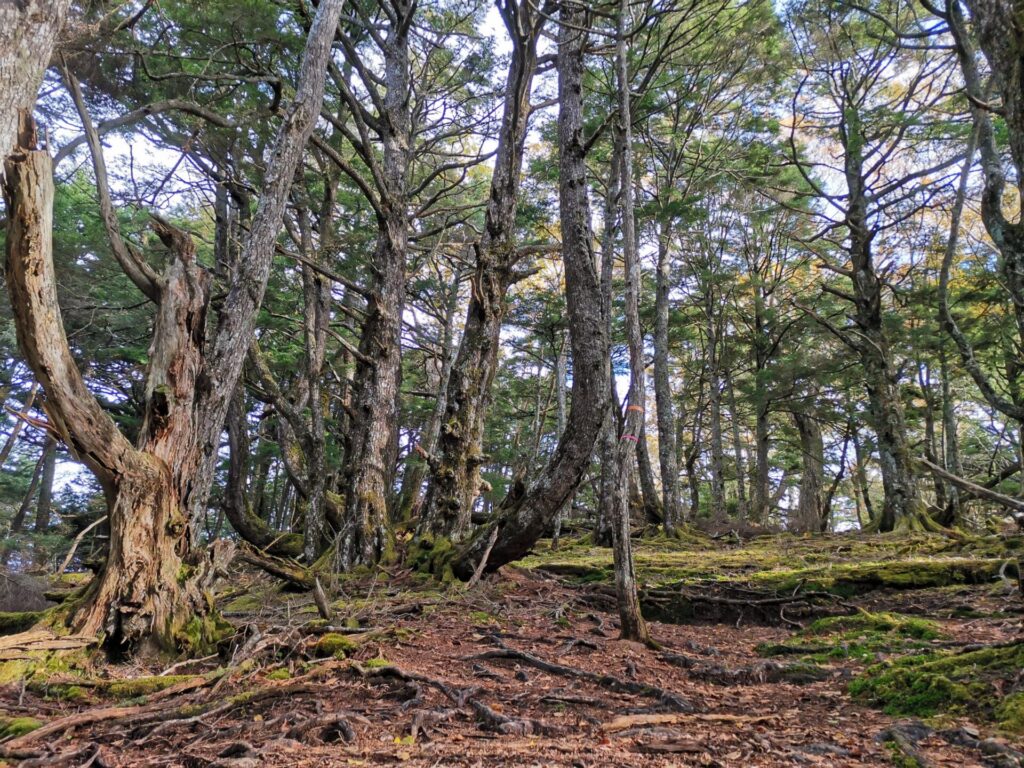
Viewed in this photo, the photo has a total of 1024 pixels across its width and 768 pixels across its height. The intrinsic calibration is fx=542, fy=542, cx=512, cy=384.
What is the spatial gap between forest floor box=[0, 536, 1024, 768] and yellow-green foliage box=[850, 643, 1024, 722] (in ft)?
0.04

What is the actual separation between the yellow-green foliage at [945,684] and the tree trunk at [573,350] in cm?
255

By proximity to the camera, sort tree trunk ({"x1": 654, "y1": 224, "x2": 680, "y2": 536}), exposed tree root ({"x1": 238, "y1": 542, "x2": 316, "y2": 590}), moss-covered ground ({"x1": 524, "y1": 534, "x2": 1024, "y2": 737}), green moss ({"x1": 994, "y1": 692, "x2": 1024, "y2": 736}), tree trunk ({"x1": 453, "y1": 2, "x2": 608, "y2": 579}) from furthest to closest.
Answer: tree trunk ({"x1": 654, "y1": 224, "x2": 680, "y2": 536}) < exposed tree root ({"x1": 238, "y1": 542, "x2": 316, "y2": 590}) < tree trunk ({"x1": 453, "y1": 2, "x2": 608, "y2": 579}) < moss-covered ground ({"x1": 524, "y1": 534, "x2": 1024, "y2": 737}) < green moss ({"x1": 994, "y1": 692, "x2": 1024, "y2": 736})

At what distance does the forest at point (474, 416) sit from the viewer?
103 inches

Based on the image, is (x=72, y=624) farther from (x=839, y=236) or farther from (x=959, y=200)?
(x=839, y=236)

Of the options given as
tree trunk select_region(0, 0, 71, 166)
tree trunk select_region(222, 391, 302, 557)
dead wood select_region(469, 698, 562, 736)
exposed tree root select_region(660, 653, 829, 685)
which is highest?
tree trunk select_region(0, 0, 71, 166)

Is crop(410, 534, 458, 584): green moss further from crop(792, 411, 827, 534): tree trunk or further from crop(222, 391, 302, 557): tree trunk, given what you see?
crop(792, 411, 827, 534): tree trunk

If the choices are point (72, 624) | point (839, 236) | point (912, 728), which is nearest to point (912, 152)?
point (839, 236)

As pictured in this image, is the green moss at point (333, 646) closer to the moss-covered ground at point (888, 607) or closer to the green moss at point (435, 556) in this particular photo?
the green moss at point (435, 556)

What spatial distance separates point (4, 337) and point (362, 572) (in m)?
10.9

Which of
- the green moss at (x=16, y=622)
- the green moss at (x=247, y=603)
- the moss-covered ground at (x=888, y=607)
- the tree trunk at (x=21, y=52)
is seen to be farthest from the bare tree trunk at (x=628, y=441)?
the tree trunk at (x=21, y=52)

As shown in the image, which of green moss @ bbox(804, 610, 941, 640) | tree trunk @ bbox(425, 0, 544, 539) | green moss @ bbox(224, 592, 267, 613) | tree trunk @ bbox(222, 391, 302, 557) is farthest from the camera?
tree trunk @ bbox(222, 391, 302, 557)

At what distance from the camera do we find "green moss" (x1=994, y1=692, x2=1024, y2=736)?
6.51 feet

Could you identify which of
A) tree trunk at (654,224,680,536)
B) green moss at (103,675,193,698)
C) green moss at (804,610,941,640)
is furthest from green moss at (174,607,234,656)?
tree trunk at (654,224,680,536)

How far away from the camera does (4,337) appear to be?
11766 millimetres
